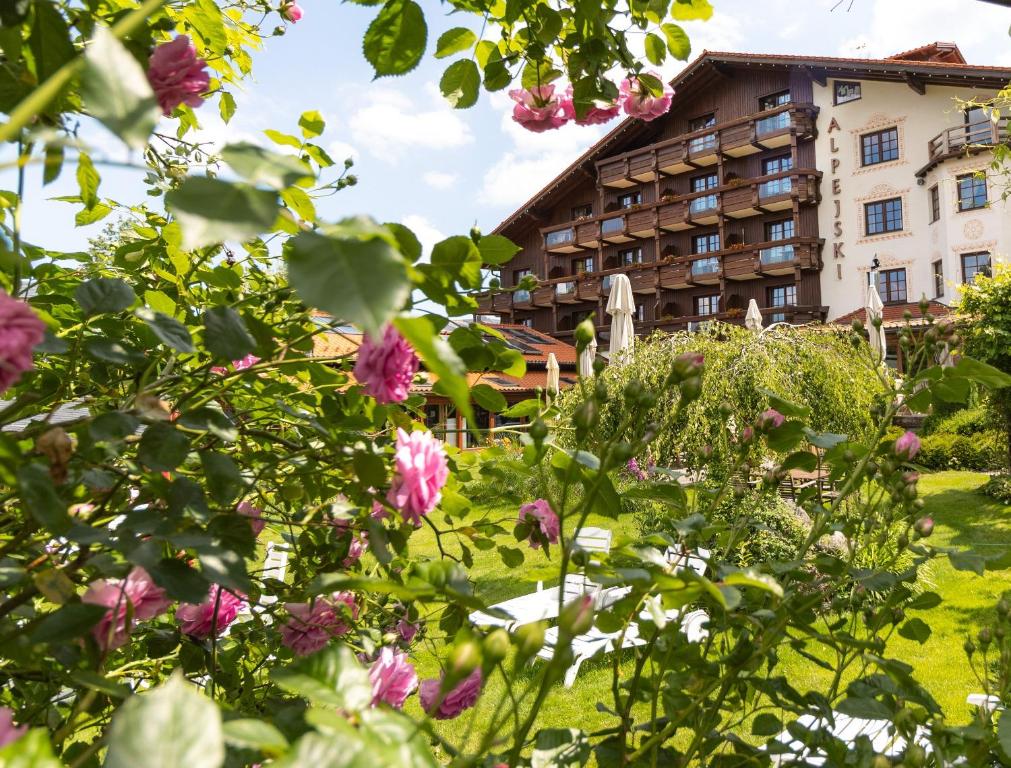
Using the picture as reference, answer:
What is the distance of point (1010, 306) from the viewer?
23.0 ft

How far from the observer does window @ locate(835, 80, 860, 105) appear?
16188 millimetres

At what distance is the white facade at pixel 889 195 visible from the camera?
46.8ft

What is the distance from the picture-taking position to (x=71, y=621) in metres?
0.42

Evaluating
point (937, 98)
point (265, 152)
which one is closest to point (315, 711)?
point (265, 152)

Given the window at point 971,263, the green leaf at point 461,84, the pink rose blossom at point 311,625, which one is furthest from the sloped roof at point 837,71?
the pink rose blossom at point 311,625

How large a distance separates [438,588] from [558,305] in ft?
70.0

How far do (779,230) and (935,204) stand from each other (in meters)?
3.63

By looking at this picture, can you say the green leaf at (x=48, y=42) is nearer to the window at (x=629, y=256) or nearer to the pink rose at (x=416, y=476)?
the pink rose at (x=416, y=476)

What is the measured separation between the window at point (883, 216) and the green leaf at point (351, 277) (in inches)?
733

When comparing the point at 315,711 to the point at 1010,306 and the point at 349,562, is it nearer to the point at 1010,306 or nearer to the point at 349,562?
the point at 349,562

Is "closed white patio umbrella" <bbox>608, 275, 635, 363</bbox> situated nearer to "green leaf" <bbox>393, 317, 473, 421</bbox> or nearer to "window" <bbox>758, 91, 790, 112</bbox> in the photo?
"green leaf" <bbox>393, 317, 473, 421</bbox>

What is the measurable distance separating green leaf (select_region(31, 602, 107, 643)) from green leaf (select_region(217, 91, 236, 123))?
113 centimetres

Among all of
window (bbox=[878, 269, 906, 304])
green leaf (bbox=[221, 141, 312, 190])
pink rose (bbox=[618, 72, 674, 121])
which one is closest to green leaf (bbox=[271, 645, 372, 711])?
green leaf (bbox=[221, 141, 312, 190])

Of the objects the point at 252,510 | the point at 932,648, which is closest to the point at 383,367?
the point at 252,510
